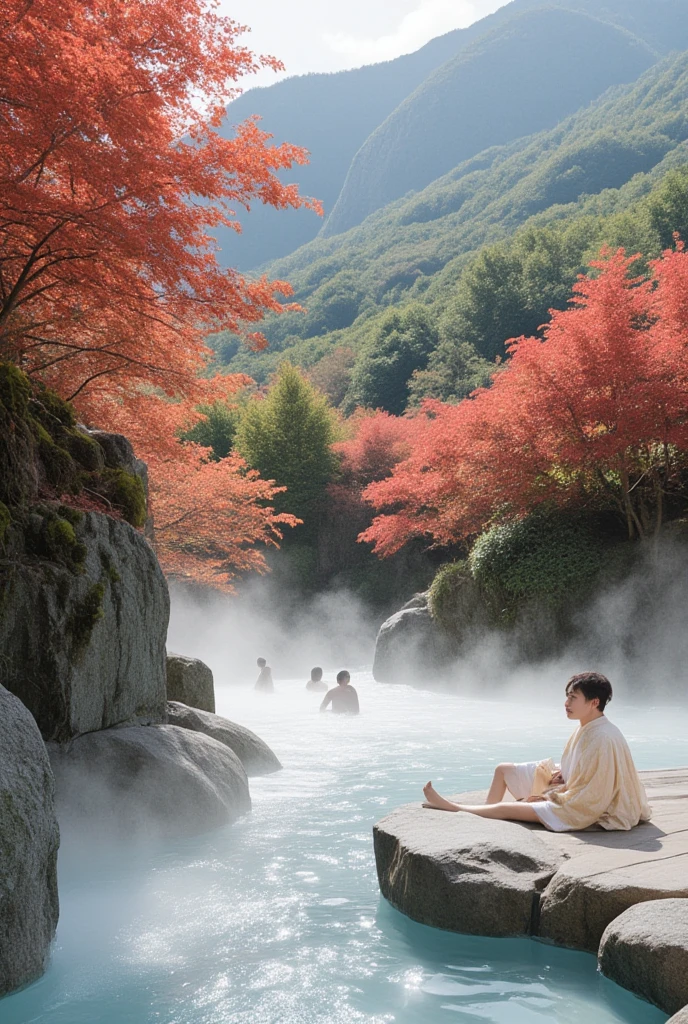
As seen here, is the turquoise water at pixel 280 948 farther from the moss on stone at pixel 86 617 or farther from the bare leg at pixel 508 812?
the moss on stone at pixel 86 617

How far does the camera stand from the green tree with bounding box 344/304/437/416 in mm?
45031

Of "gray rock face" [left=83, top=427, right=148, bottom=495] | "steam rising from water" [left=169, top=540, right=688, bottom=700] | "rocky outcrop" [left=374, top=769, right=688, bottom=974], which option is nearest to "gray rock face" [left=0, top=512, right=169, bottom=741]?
"gray rock face" [left=83, top=427, right=148, bottom=495]

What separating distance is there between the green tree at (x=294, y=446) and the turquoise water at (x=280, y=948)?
21.7 m

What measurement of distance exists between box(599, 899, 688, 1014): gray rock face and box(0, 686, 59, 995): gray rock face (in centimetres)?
251

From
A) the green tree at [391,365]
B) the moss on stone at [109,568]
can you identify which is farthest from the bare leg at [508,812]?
the green tree at [391,365]

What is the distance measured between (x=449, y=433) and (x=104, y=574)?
11.5 meters

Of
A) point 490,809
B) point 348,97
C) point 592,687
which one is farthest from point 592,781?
point 348,97

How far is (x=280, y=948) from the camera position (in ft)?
14.1

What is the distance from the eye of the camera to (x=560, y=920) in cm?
410

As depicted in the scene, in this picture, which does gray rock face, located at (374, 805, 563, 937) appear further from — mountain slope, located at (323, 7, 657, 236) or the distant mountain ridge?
the distant mountain ridge

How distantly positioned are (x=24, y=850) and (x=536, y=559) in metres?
13.1

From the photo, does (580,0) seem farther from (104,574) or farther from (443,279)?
(104,574)

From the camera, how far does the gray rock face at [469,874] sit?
4262mm

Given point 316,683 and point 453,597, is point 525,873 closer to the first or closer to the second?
point 316,683
